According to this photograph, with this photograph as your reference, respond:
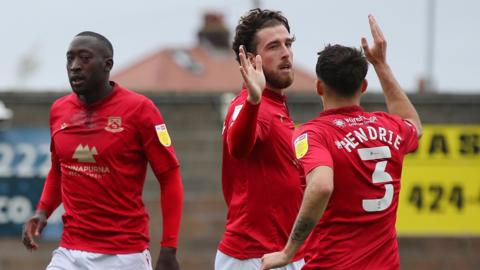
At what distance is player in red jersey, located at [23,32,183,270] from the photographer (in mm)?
6605

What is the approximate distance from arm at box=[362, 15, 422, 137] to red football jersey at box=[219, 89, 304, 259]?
2.05 feet

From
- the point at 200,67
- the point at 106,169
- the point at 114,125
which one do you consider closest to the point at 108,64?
the point at 114,125

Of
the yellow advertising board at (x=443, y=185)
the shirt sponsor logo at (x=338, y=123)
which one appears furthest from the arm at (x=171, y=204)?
the yellow advertising board at (x=443, y=185)

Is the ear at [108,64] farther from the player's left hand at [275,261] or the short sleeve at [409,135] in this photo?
the player's left hand at [275,261]

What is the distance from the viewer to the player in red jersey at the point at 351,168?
216 inches

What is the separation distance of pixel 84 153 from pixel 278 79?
1.23 meters

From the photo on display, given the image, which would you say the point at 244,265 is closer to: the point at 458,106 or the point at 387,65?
the point at 387,65

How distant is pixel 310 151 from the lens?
211 inches

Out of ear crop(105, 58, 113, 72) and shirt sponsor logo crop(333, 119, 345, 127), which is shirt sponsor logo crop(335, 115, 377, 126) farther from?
ear crop(105, 58, 113, 72)

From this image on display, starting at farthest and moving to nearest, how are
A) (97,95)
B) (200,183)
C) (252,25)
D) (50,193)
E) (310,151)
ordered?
(200,183)
(50,193)
(97,95)
(252,25)
(310,151)

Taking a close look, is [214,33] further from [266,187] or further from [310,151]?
[310,151]

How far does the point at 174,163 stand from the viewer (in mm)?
6742

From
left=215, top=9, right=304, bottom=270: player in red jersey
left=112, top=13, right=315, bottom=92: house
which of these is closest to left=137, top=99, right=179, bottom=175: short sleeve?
left=215, top=9, right=304, bottom=270: player in red jersey

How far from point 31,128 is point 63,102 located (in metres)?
5.12
